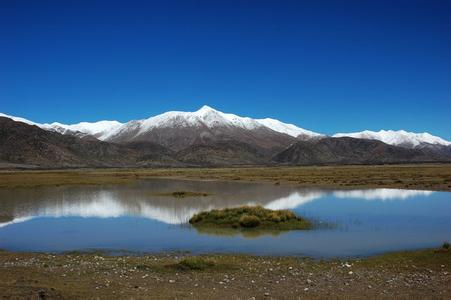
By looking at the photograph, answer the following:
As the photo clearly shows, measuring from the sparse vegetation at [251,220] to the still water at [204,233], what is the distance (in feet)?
5.27

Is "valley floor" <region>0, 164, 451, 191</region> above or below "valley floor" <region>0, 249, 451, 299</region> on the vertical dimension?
above

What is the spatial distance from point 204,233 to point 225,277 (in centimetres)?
1328

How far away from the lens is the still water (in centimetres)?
2675

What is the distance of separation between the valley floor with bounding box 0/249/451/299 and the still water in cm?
332

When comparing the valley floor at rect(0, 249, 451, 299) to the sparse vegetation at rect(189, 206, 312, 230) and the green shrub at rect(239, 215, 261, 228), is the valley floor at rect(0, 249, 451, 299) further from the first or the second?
the sparse vegetation at rect(189, 206, 312, 230)

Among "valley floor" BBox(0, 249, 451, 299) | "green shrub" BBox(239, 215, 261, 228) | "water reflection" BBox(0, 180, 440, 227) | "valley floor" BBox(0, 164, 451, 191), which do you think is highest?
"valley floor" BBox(0, 164, 451, 191)

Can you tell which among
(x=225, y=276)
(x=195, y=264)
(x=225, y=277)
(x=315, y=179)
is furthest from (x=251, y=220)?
(x=315, y=179)

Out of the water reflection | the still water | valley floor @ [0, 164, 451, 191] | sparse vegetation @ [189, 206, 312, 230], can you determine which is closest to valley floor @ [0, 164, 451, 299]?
the still water

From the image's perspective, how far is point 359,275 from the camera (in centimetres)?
1883

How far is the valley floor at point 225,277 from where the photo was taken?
1619cm

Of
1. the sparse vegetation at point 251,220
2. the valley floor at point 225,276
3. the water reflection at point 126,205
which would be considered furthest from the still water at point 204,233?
the valley floor at point 225,276

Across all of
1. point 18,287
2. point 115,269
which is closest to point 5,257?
point 115,269

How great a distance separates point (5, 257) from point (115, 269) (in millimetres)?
6671

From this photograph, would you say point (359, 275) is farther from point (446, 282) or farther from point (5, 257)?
point (5, 257)
